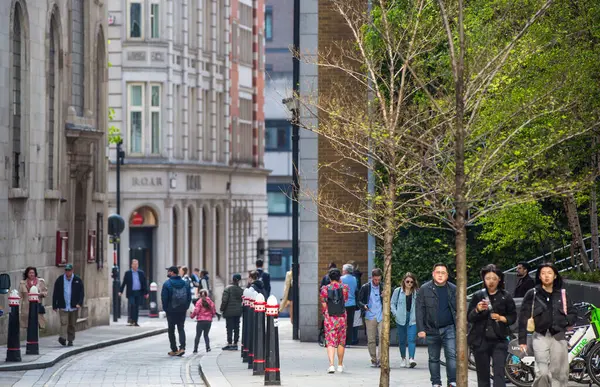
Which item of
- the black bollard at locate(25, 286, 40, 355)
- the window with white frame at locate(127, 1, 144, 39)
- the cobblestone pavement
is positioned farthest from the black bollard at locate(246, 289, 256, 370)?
the window with white frame at locate(127, 1, 144, 39)

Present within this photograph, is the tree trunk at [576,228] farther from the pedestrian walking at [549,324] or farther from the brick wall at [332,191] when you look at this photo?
the pedestrian walking at [549,324]

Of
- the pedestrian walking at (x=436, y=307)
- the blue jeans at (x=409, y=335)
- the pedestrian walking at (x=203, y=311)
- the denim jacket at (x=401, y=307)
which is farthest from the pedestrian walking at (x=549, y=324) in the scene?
the pedestrian walking at (x=203, y=311)

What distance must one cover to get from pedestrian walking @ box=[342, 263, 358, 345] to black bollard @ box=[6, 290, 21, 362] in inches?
254

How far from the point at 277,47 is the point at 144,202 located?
1425 inches

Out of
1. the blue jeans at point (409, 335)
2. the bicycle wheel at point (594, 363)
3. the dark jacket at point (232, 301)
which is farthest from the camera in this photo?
the dark jacket at point (232, 301)

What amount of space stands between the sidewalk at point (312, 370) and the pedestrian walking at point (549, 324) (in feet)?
15.7

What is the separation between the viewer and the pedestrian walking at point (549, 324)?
15.8 metres

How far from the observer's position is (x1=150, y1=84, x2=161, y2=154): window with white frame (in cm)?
6009

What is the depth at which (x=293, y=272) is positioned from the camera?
32.2 m

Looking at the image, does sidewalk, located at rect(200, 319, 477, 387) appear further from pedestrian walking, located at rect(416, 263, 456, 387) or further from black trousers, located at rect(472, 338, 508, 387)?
black trousers, located at rect(472, 338, 508, 387)

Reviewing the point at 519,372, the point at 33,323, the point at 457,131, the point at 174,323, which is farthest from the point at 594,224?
the point at 457,131

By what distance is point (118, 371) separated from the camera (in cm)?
2405

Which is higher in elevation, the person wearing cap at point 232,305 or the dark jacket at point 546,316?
the dark jacket at point 546,316

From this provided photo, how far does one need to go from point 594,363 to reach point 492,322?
3662mm
